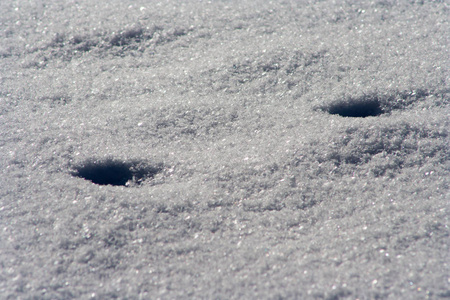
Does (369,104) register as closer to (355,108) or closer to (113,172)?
(355,108)

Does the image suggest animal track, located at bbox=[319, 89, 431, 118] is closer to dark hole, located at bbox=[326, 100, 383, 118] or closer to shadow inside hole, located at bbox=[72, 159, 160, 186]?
dark hole, located at bbox=[326, 100, 383, 118]

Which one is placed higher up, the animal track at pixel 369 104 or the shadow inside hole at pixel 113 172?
the animal track at pixel 369 104

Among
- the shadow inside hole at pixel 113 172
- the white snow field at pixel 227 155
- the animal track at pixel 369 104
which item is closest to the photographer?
the white snow field at pixel 227 155

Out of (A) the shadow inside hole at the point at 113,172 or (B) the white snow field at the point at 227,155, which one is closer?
(B) the white snow field at the point at 227,155

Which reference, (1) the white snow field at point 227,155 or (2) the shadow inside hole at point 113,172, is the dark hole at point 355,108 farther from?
(2) the shadow inside hole at point 113,172

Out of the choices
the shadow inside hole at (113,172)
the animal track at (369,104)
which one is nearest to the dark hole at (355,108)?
the animal track at (369,104)

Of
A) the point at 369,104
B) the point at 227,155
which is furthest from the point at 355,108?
the point at 227,155

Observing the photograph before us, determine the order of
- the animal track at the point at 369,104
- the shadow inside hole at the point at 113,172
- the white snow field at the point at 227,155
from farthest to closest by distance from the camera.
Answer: the animal track at the point at 369,104
the shadow inside hole at the point at 113,172
the white snow field at the point at 227,155

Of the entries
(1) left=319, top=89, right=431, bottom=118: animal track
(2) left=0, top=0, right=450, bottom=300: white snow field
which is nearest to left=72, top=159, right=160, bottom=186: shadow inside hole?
(2) left=0, top=0, right=450, bottom=300: white snow field
